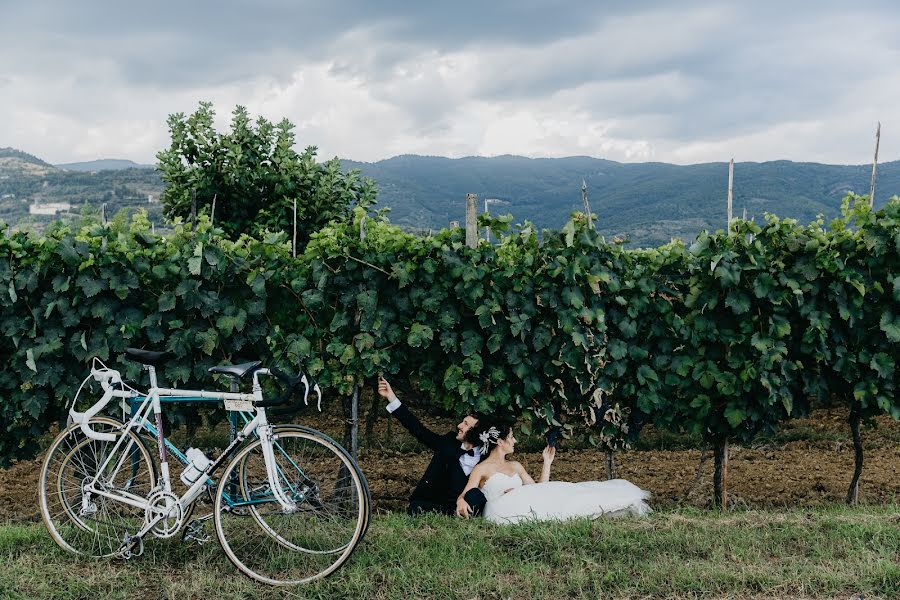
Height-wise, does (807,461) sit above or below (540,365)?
below

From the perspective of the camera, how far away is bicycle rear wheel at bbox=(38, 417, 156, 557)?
4828 millimetres

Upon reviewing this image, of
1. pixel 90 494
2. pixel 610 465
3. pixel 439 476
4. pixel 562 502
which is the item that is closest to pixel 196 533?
pixel 90 494

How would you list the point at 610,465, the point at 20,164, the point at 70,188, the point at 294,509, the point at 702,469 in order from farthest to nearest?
the point at 20,164 → the point at 70,188 → the point at 702,469 → the point at 610,465 → the point at 294,509

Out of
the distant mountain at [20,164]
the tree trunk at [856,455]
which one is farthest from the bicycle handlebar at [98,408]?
the distant mountain at [20,164]

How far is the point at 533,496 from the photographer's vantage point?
18.4 ft

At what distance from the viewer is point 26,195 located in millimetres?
107375

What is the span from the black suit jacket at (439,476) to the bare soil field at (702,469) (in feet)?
3.33

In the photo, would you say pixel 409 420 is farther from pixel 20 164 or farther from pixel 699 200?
pixel 699 200

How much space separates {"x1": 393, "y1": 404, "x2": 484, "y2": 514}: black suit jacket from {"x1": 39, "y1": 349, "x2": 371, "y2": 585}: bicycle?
4.19 feet

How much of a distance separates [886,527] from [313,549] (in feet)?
12.0

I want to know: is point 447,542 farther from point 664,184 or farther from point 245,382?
point 664,184

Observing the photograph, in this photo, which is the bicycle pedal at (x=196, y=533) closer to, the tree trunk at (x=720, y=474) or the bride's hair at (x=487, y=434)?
the bride's hair at (x=487, y=434)

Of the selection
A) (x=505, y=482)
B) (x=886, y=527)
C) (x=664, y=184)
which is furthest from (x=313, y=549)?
(x=664, y=184)

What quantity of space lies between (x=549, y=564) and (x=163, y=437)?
2415 mm
